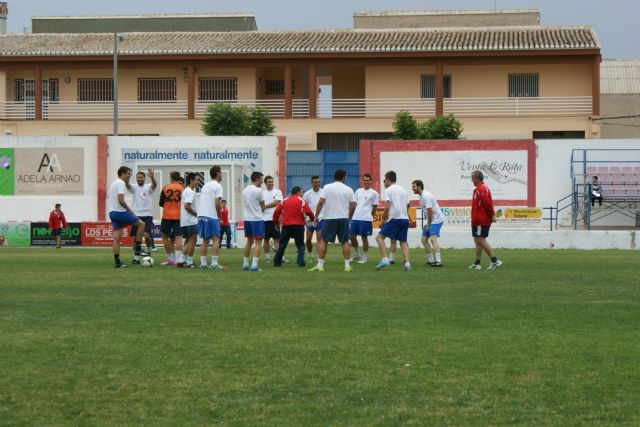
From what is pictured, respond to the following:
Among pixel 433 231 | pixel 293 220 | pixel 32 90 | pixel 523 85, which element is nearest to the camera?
pixel 293 220

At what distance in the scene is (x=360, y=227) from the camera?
78.0ft

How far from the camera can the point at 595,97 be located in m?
50.8

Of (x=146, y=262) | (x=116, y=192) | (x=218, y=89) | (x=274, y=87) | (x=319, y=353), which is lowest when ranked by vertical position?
(x=319, y=353)

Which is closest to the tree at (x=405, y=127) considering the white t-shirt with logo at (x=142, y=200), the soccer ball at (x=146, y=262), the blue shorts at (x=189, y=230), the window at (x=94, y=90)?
the window at (x=94, y=90)

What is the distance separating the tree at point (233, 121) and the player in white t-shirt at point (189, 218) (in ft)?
87.7

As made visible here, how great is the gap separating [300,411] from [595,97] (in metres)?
45.4

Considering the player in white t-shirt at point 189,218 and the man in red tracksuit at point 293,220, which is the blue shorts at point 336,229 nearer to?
the man in red tracksuit at point 293,220

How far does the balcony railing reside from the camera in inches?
2051

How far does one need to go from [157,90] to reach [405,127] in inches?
519

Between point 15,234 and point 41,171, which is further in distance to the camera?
point 41,171

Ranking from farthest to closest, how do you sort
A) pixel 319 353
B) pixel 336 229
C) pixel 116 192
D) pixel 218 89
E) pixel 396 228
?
1. pixel 218 89
2. pixel 396 228
3. pixel 116 192
4. pixel 336 229
5. pixel 319 353

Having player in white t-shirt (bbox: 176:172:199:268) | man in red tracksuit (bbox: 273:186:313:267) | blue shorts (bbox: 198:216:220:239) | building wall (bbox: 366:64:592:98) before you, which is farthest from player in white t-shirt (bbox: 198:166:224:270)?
building wall (bbox: 366:64:592:98)

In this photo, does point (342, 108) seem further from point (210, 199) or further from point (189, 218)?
point (210, 199)

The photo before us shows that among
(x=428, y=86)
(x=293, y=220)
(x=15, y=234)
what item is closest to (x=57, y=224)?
(x=15, y=234)
